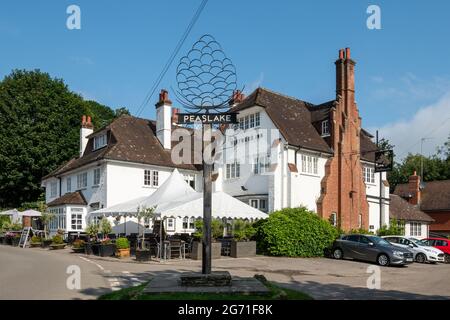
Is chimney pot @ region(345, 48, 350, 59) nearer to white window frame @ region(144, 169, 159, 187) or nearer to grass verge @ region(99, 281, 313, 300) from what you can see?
white window frame @ region(144, 169, 159, 187)

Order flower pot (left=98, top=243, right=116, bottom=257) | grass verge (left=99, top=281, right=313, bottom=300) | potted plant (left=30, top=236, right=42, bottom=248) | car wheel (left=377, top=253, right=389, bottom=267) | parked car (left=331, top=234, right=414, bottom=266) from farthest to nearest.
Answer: potted plant (left=30, top=236, right=42, bottom=248), flower pot (left=98, top=243, right=116, bottom=257), car wheel (left=377, top=253, right=389, bottom=267), parked car (left=331, top=234, right=414, bottom=266), grass verge (left=99, top=281, right=313, bottom=300)

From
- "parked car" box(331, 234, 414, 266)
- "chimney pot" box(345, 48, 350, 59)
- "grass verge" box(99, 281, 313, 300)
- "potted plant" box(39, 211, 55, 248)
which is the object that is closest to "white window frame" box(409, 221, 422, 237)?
"chimney pot" box(345, 48, 350, 59)

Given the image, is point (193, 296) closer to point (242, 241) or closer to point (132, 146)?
point (242, 241)

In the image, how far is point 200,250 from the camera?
24203 millimetres

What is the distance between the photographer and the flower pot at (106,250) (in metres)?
24.7

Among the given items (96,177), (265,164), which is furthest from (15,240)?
(265,164)

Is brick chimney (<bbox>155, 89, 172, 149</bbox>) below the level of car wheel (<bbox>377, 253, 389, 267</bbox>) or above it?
above

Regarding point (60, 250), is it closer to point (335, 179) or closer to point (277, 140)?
point (277, 140)

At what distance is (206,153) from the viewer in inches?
510

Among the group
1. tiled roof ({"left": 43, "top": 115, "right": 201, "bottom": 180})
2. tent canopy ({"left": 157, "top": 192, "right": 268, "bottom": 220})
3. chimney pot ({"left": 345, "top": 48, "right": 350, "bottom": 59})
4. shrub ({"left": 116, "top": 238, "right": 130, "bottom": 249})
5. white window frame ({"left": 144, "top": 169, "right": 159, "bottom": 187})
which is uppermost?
chimney pot ({"left": 345, "top": 48, "right": 350, "bottom": 59})

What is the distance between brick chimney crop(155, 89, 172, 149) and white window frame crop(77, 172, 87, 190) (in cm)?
640

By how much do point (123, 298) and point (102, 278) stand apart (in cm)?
555

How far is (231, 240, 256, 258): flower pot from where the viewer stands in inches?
1013
